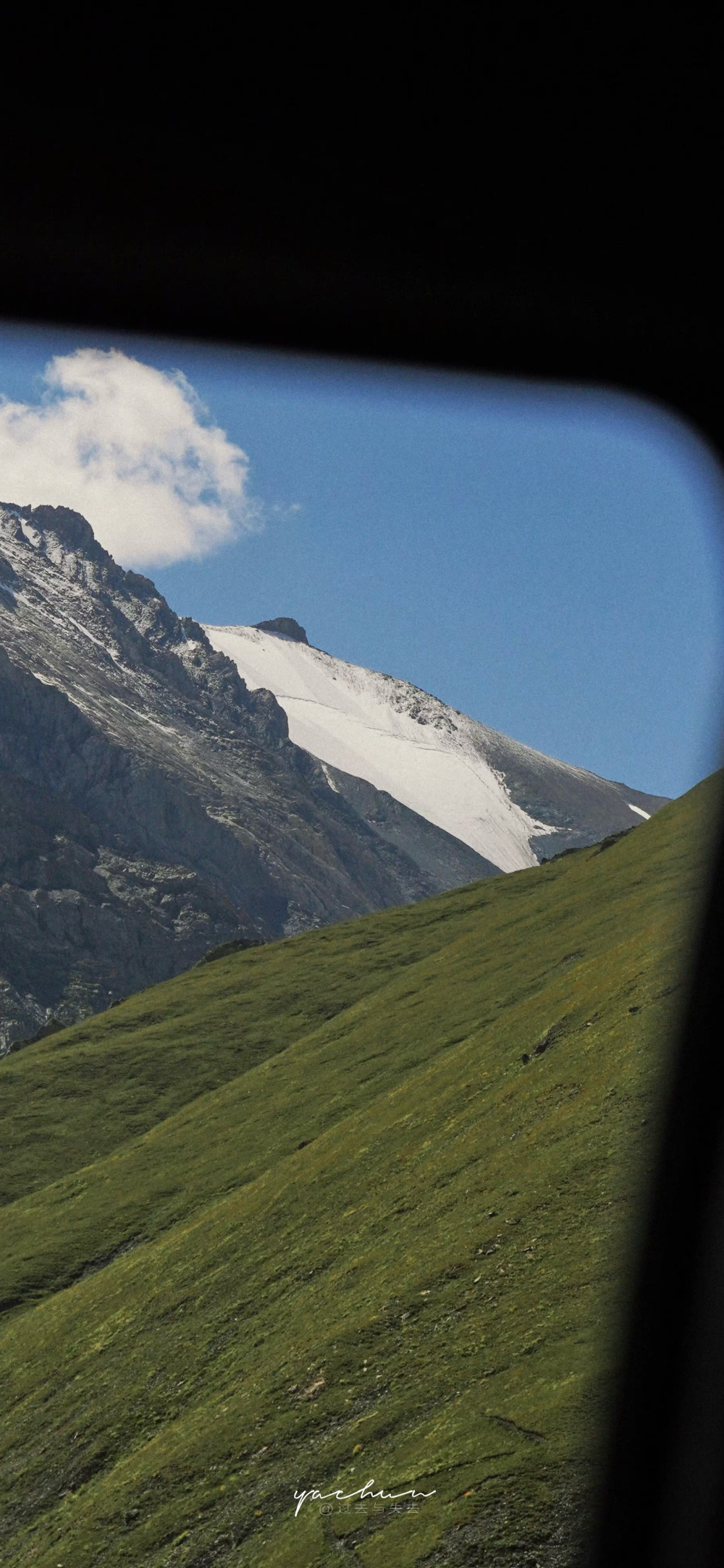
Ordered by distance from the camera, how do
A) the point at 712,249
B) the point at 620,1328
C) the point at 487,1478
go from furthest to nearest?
the point at 487,1478
the point at 620,1328
the point at 712,249

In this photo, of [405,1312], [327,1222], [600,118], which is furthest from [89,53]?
[327,1222]

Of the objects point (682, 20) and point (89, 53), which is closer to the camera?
point (682, 20)

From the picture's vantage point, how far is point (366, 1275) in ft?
121

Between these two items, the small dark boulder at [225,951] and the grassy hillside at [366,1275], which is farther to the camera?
the small dark boulder at [225,951]

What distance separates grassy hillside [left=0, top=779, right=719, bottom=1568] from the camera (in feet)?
79.5

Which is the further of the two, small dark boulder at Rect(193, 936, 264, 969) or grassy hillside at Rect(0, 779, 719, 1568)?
small dark boulder at Rect(193, 936, 264, 969)

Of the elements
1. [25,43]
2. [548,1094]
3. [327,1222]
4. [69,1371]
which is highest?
[25,43]

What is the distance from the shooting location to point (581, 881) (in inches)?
3720

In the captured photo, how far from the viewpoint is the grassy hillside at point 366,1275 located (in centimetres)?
2422

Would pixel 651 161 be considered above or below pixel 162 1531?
above

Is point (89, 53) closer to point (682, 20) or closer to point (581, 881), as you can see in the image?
point (682, 20)

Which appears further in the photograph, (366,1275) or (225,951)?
(225,951)

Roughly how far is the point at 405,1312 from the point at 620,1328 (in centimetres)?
2010

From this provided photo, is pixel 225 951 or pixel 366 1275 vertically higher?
pixel 366 1275
